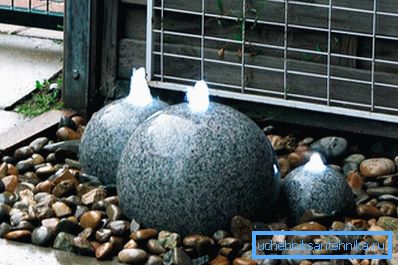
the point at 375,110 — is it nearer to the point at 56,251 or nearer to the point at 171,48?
the point at 171,48

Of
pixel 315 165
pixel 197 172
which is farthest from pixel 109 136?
pixel 315 165

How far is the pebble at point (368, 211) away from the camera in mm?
7156

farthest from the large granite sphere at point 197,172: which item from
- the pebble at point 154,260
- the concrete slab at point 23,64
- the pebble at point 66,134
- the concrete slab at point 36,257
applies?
the concrete slab at point 23,64

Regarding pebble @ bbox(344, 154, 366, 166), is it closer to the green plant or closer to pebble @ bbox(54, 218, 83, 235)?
pebble @ bbox(54, 218, 83, 235)

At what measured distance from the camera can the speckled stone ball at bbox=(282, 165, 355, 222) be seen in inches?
277

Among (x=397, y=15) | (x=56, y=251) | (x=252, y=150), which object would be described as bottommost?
(x=56, y=251)

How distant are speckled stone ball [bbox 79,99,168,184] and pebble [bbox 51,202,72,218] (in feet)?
1.37

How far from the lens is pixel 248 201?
6.86 meters

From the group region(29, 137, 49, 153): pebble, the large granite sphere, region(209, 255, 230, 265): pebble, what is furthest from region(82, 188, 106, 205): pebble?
region(209, 255, 230, 265): pebble

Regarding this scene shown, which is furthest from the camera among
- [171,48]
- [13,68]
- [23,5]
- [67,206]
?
[23,5]

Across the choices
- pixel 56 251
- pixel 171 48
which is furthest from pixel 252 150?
pixel 171 48

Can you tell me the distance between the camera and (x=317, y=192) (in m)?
7.02

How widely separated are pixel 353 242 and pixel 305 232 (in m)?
0.24

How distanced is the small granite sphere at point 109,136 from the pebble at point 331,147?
1057 millimetres
